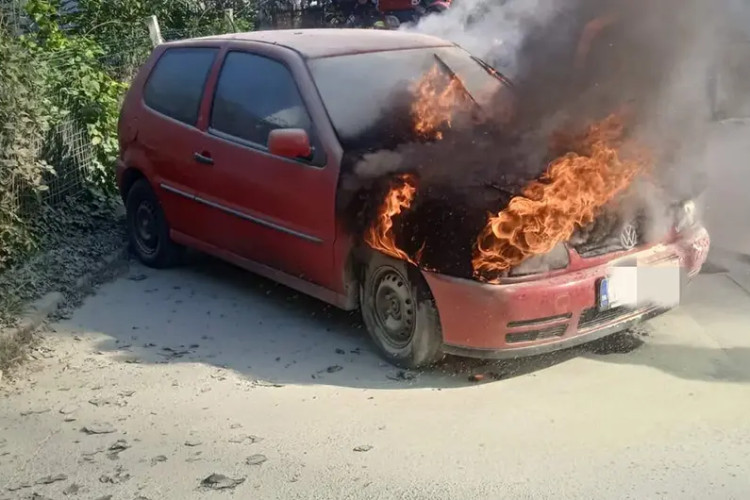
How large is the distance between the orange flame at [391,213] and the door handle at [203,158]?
5.71 ft

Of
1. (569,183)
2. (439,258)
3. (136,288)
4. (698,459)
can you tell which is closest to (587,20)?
(569,183)

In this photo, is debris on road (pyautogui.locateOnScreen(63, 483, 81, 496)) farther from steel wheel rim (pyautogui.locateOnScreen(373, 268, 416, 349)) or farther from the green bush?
the green bush

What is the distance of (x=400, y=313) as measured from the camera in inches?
212

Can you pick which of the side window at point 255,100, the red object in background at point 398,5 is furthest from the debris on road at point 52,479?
the red object in background at point 398,5

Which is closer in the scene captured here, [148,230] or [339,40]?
[339,40]

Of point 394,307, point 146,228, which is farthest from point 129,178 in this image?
point 394,307

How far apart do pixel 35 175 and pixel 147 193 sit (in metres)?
1.06

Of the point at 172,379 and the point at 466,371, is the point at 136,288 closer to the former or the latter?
the point at 172,379

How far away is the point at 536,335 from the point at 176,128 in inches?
131

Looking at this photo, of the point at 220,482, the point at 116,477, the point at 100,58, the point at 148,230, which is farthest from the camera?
the point at 100,58

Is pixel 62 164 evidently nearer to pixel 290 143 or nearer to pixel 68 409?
pixel 290 143

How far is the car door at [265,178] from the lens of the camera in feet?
18.8

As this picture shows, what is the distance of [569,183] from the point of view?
201 inches

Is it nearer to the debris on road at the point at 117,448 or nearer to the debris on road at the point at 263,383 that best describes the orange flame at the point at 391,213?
the debris on road at the point at 263,383
